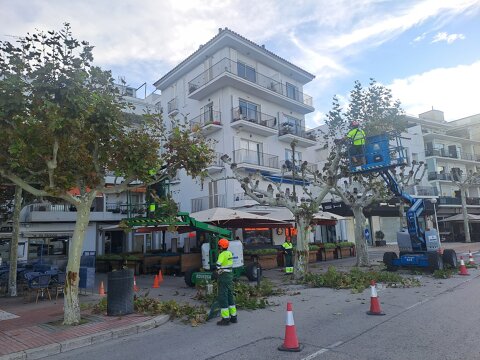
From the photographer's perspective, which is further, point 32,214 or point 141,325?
point 32,214

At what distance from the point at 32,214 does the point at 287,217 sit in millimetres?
16644

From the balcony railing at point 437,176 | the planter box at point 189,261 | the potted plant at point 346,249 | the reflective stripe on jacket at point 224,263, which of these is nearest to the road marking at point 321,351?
the reflective stripe on jacket at point 224,263

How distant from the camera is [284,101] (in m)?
30.2

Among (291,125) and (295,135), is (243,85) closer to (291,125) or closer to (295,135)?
(291,125)

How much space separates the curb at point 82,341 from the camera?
652cm

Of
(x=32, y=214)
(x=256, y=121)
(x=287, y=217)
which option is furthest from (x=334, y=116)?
(x=32, y=214)

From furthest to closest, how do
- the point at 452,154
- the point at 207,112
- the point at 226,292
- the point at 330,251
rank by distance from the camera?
the point at 452,154 < the point at 207,112 < the point at 330,251 < the point at 226,292

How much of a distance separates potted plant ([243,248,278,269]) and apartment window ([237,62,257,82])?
13.4 m

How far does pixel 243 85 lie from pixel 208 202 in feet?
28.3

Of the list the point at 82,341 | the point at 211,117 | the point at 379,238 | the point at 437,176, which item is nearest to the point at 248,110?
the point at 211,117

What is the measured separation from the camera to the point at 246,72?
28.2 metres

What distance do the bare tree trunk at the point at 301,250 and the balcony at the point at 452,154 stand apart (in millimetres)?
38900

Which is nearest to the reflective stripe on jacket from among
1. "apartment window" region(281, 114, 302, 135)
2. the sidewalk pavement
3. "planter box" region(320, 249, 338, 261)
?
the sidewalk pavement

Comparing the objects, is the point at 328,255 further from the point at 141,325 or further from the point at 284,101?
the point at 141,325
